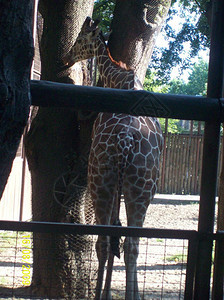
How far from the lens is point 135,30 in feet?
14.7

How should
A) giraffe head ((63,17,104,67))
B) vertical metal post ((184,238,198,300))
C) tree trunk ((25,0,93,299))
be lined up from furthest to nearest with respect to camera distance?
1. giraffe head ((63,17,104,67))
2. tree trunk ((25,0,93,299))
3. vertical metal post ((184,238,198,300))

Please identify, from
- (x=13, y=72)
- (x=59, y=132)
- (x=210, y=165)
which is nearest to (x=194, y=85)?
(x=59, y=132)

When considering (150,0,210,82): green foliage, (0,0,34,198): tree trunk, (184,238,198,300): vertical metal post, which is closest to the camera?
(0,0,34,198): tree trunk

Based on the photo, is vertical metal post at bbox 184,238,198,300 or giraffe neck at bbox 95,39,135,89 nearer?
vertical metal post at bbox 184,238,198,300

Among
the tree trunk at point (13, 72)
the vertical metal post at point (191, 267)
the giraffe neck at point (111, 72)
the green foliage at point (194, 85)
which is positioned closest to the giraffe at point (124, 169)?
the giraffe neck at point (111, 72)

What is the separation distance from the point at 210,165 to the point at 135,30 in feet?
9.11

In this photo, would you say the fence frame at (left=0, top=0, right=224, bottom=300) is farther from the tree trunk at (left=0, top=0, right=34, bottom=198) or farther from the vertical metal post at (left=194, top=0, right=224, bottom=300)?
the tree trunk at (left=0, top=0, right=34, bottom=198)

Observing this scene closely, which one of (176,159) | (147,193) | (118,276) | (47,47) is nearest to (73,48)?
(47,47)

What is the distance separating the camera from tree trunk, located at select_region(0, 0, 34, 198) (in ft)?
3.81

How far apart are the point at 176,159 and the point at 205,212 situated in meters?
10.7

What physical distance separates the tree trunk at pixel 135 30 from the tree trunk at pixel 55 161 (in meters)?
0.48

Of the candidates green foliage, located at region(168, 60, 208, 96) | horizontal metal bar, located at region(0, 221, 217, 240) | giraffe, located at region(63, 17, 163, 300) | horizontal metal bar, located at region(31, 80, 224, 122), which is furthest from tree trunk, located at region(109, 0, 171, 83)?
green foliage, located at region(168, 60, 208, 96)

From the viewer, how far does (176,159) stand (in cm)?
1266

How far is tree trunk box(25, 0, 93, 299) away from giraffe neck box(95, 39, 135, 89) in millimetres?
316
